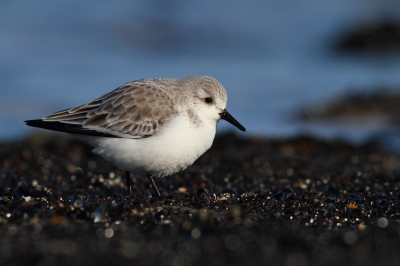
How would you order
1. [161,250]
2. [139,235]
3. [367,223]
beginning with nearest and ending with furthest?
[161,250]
[139,235]
[367,223]

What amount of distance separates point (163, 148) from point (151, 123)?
350mm

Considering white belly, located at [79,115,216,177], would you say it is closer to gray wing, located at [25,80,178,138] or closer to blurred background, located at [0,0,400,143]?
gray wing, located at [25,80,178,138]

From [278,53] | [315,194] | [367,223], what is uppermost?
[367,223]

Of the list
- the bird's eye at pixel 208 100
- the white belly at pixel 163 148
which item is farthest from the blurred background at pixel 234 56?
the white belly at pixel 163 148

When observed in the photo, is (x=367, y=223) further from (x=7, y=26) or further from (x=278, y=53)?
(x=7, y=26)

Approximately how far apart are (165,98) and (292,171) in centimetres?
287

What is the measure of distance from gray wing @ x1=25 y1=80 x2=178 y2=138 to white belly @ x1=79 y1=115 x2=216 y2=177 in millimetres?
106

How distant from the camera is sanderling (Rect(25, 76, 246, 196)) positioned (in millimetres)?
5008

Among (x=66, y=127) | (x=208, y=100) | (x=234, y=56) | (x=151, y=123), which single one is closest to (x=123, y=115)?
(x=151, y=123)

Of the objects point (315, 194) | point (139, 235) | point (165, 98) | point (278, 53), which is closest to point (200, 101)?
point (165, 98)

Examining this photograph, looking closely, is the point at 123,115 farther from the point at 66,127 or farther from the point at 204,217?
the point at 204,217

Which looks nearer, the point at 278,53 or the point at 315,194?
the point at 315,194

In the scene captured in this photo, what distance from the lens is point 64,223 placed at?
3.90 metres

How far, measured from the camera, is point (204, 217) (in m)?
4.03
